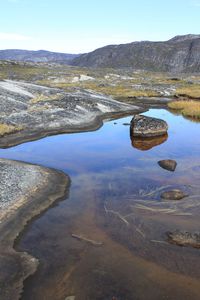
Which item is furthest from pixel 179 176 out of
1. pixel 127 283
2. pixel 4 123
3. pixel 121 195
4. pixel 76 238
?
pixel 4 123

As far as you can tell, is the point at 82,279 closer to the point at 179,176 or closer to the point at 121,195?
the point at 121,195

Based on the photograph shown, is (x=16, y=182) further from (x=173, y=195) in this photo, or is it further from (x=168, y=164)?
(x=168, y=164)

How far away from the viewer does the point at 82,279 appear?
13.9 meters

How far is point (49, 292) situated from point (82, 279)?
4.63 feet

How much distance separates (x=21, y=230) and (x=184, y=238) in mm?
7899

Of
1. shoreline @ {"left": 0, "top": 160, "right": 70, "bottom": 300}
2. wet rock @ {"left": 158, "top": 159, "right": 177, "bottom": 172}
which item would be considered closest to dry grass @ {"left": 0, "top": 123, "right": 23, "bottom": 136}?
shoreline @ {"left": 0, "top": 160, "right": 70, "bottom": 300}

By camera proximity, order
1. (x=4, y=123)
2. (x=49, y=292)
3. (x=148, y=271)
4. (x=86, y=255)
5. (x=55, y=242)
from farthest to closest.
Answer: (x=4, y=123) < (x=55, y=242) < (x=86, y=255) < (x=148, y=271) < (x=49, y=292)

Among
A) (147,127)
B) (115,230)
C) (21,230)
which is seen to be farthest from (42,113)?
(115,230)

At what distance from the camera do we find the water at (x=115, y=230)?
1355cm

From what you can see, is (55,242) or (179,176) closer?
(55,242)

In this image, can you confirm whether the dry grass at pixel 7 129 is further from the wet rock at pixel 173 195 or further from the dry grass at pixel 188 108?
the dry grass at pixel 188 108

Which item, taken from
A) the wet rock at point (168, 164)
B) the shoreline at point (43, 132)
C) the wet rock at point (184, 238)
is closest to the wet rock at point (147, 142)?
the wet rock at point (168, 164)

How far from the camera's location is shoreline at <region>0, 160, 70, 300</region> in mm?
13664

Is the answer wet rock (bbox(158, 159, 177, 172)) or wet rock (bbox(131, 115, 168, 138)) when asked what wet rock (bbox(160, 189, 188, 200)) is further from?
wet rock (bbox(131, 115, 168, 138))
